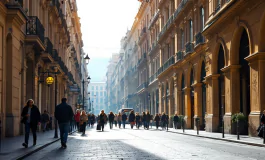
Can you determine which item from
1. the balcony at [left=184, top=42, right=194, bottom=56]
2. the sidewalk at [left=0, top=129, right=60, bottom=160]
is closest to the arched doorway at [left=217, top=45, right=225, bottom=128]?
the balcony at [left=184, top=42, right=194, bottom=56]

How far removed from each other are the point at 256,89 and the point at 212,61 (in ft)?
25.7

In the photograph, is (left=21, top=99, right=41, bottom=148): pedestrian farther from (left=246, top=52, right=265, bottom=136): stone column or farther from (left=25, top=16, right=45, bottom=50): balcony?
(left=25, top=16, right=45, bottom=50): balcony

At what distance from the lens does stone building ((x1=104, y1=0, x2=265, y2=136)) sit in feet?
74.5

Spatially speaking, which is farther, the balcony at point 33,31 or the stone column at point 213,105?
the stone column at point 213,105

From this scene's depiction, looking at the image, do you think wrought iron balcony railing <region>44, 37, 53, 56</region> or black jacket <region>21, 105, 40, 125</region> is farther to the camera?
wrought iron balcony railing <region>44, 37, 53, 56</region>

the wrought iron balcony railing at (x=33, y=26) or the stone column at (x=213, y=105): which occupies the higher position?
the wrought iron balcony railing at (x=33, y=26)

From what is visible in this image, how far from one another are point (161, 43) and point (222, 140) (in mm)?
31712

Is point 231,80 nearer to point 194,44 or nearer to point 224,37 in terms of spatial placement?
point 224,37

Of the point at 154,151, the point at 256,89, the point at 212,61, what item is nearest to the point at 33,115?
the point at 154,151

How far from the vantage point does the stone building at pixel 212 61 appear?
22.7 meters

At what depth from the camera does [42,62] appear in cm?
3369

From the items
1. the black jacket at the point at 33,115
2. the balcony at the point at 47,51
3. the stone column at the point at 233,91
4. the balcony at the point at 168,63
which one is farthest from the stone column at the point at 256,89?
the balcony at the point at 168,63

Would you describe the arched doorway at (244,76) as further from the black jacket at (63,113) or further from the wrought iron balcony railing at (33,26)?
the black jacket at (63,113)

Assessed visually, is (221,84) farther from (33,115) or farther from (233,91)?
(33,115)
